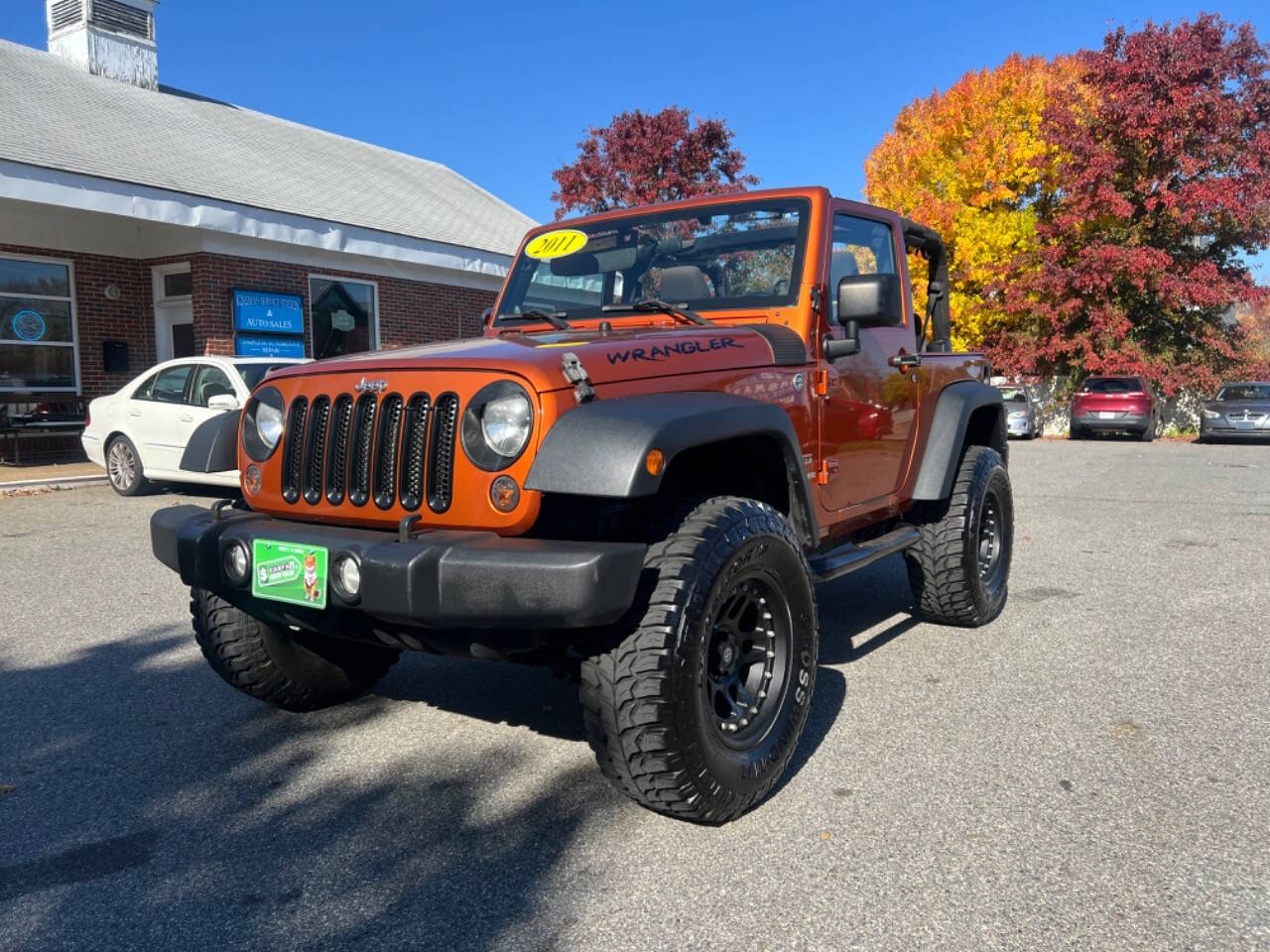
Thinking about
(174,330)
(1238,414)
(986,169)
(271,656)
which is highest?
(986,169)

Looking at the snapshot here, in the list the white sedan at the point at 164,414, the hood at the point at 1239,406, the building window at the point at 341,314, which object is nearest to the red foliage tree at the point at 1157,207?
the hood at the point at 1239,406

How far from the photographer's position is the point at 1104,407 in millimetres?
22719

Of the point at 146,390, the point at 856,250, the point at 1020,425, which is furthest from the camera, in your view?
the point at 1020,425

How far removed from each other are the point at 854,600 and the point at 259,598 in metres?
3.72

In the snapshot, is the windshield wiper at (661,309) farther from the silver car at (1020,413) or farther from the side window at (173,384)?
the silver car at (1020,413)

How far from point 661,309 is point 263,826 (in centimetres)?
221

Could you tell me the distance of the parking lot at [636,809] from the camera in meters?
2.40

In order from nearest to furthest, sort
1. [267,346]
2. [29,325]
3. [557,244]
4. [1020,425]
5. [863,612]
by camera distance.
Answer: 1. [557,244]
2. [863,612]
3. [29,325]
4. [267,346]
5. [1020,425]

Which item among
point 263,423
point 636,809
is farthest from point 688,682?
point 263,423

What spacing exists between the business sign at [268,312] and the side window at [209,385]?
13.8 feet

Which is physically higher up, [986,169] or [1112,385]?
[986,169]

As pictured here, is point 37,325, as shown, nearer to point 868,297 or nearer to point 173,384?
point 173,384

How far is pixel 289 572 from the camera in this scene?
111 inches

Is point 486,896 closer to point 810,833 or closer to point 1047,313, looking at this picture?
point 810,833
